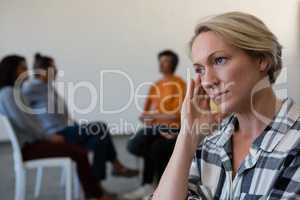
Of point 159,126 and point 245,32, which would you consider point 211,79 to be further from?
point 159,126

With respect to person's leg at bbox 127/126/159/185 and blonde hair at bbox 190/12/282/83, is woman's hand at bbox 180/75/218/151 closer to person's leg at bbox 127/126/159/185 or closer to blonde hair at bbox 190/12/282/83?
A: blonde hair at bbox 190/12/282/83

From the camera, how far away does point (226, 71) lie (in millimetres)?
1022

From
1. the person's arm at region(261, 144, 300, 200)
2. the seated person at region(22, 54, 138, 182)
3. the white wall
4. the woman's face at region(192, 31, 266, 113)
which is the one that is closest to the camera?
the person's arm at region(261, 144, 300, 200)

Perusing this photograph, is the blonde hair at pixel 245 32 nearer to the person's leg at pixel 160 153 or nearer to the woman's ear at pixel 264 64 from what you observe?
the woman's ear at pixel 264 64

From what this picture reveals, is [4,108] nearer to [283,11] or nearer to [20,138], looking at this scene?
[20,138]

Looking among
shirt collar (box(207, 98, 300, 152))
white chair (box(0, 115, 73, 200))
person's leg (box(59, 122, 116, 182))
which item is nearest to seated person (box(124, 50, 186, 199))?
person's leg (box(59, 122, 116, 182))

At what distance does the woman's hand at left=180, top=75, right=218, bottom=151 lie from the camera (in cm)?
109

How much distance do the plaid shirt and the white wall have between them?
13.3ft

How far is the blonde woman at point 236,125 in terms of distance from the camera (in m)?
0.98

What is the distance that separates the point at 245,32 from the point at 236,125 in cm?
28

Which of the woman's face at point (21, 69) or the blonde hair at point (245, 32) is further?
the woman's face at point (21, 69)

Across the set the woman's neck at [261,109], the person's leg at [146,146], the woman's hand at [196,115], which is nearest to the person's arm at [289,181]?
the woman's neck at [261,109]

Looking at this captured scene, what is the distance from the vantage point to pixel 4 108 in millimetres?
2799

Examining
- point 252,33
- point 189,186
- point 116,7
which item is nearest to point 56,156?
point 189,186
